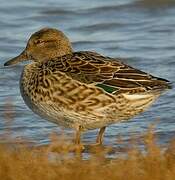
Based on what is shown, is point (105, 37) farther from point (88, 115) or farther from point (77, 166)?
point (77, 166)

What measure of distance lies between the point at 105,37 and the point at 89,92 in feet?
21.6

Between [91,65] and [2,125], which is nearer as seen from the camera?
[91,65]

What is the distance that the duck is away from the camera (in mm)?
8031

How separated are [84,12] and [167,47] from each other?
3.06 m

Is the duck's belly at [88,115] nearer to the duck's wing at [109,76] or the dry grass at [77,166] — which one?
the duck's wing at [109,76]

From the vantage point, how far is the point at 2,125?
31.8ft

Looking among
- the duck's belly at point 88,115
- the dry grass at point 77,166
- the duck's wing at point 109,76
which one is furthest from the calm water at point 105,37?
the dry grass at point 77,166

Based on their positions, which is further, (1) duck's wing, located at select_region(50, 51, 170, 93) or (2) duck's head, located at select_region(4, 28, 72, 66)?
(2) duck's head, located at select_region(4, 28, 72, 66)

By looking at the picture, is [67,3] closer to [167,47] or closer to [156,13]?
[156,13]

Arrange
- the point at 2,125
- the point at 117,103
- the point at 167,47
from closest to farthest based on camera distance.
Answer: the point at 117,103 → the point at 2,125 → the point at 167,47

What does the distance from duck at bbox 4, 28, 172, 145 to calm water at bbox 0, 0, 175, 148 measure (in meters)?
0.91

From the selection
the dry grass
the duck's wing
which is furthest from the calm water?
the dry grass

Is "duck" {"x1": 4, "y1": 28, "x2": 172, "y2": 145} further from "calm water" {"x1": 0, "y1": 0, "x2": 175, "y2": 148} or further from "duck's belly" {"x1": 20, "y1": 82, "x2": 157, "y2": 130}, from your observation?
"calm water" {"x1": 0, "y1": 0, "x2": 175, "y2": 148}

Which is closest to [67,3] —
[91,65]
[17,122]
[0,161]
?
[17,122]
